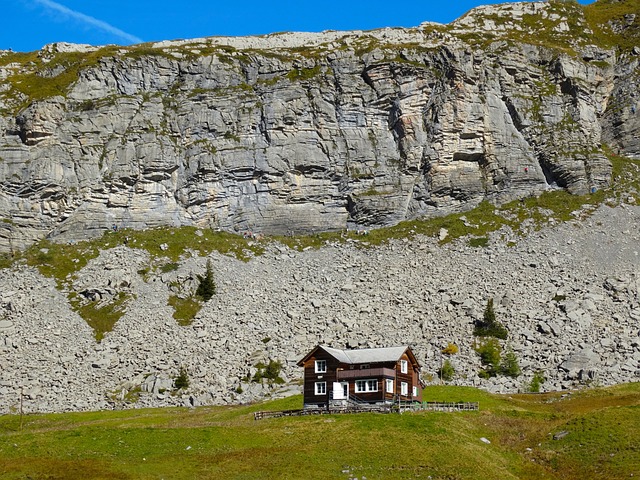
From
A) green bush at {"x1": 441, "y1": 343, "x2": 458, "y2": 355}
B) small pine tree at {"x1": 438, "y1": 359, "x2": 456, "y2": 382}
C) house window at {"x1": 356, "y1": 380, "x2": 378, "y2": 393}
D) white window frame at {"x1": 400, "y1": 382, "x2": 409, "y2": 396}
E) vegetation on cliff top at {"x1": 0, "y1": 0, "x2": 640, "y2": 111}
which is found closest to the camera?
house window at {"x1": 356, "y1": 380, "x2": 378, "y2": 393}

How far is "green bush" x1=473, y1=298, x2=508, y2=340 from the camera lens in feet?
294

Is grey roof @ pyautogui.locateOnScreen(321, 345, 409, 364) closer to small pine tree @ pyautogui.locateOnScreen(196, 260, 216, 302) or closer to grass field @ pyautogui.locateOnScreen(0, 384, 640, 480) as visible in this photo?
grass field @ pyautogui.locateOnScreen(0, 384, 640, 480)

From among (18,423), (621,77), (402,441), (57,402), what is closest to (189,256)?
(57,402)

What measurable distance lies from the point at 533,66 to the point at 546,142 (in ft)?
53.3

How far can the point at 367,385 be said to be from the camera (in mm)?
69062

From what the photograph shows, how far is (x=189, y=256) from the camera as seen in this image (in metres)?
112

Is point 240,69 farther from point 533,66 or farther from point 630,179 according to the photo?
point 630,179

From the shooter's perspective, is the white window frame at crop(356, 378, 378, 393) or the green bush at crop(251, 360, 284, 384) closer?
the white window frame at crop(356, 378, 378, 393)

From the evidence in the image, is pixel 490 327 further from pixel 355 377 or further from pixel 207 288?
pixel 207 288

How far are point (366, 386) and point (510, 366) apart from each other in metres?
20.3

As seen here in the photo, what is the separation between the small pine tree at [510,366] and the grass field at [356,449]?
16.8 m

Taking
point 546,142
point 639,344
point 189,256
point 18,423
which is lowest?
point 18,423

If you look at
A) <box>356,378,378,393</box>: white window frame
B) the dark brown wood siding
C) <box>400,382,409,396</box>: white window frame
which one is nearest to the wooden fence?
<box>356,378,378,393</box>: white window frame

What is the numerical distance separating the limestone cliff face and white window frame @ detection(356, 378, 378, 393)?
55.9 m
